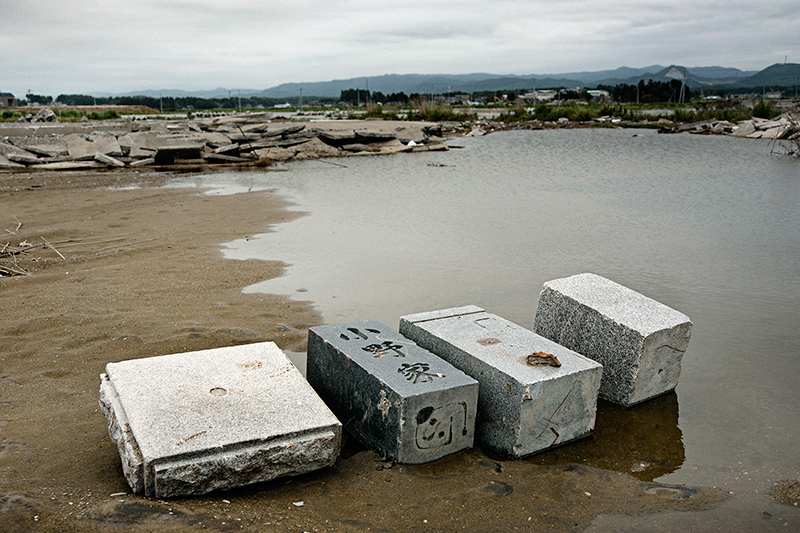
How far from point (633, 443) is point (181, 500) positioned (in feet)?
9.20

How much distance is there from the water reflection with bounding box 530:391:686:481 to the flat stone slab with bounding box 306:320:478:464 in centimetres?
59

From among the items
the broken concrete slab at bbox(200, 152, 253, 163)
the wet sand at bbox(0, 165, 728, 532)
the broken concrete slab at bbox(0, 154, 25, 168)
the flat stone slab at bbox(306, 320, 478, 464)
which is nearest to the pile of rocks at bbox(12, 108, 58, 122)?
the broken concrete slab at bbox(0, 154, 25, 168)

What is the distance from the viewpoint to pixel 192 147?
1981 cm

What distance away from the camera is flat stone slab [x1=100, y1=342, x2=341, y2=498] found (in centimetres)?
290

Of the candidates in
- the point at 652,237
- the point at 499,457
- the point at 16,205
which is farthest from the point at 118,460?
the point at 16,205

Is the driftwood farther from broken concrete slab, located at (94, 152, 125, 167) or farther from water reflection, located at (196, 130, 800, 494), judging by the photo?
broken concrete slab, located at (94, 152, 125, 167)

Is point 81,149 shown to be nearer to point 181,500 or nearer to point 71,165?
point 71,165

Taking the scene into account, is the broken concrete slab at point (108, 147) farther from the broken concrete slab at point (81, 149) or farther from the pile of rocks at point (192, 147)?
the broken concrete slab at point (81, 149)

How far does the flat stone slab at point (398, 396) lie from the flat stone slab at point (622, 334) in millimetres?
1313

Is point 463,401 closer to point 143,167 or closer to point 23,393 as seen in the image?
point 23,393

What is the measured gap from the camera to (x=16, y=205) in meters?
11.7

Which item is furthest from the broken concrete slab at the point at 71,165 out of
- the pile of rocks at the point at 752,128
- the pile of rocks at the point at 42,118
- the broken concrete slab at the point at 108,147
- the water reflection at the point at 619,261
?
the pile of rocks at the point at 752,128

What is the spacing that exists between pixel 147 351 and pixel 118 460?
166cm

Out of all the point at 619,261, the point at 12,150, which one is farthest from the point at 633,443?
the point at 12,150
